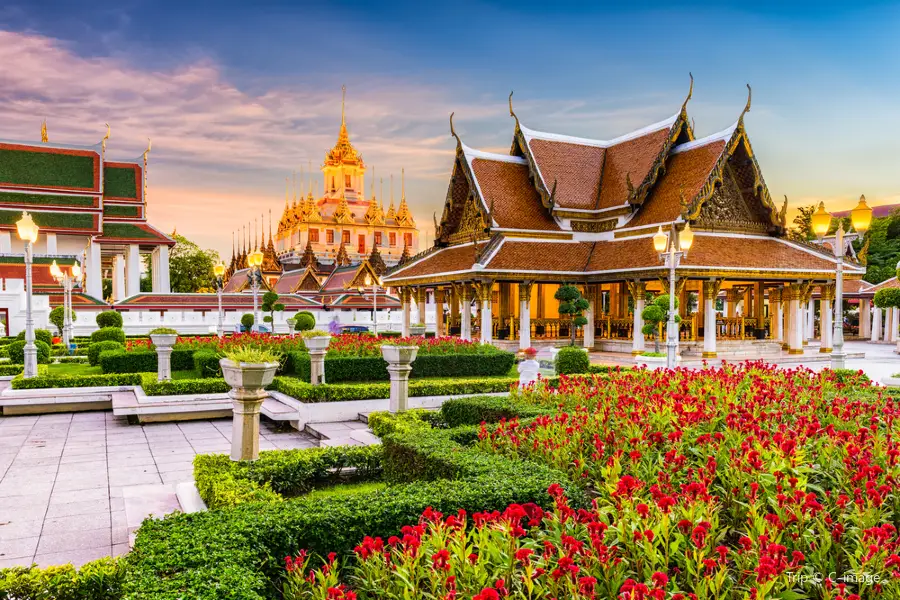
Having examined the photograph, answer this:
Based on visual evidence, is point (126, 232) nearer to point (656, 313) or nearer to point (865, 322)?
point (656, 313)

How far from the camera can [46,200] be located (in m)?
39.2

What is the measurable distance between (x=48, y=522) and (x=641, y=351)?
736 inches

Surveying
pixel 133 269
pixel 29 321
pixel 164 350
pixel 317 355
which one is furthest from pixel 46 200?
pixel 317 355

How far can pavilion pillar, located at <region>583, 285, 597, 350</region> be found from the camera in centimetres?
2480

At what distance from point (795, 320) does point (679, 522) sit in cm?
2320

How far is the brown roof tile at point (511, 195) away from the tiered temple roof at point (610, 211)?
Answer: 0.17ft

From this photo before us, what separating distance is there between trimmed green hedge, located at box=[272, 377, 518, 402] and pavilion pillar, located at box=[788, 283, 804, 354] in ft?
47.5

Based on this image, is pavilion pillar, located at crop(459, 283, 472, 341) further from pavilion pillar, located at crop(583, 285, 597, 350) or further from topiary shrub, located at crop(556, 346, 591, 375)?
topiary shrub, located at crop(556, 346, 591, 375)

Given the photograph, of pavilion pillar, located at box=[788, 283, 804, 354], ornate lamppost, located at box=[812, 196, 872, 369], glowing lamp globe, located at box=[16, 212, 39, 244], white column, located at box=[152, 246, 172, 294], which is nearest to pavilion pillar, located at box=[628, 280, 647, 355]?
pavilion pillar, located at box=[788, 283, 804, 354]

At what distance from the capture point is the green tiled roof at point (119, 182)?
141 feet

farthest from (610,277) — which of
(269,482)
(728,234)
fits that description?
(269,482)

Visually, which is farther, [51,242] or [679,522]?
[51,242]

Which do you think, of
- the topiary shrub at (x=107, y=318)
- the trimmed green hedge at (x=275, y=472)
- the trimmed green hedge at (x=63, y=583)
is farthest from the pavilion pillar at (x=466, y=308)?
the trimmed green hedge at (x=63, y=583)

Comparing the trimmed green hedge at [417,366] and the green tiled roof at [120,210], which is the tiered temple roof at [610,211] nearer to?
the trimmed green hedge at [417,366]
